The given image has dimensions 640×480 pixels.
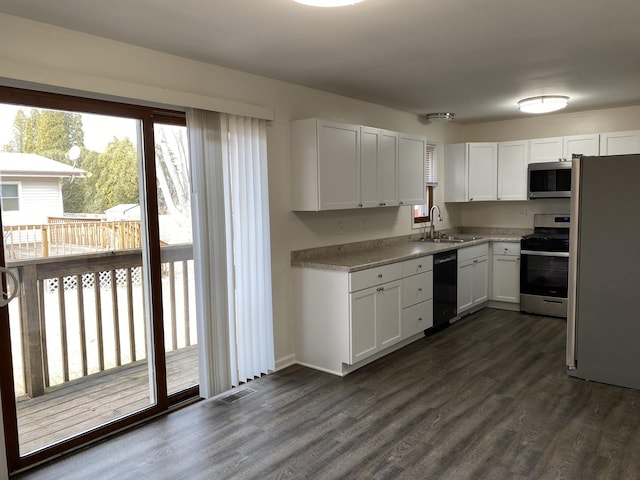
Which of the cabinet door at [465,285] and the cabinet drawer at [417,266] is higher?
the cabinet drawer at [417,266]

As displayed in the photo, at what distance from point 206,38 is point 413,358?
3.10 meters

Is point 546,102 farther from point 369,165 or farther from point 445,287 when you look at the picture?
point 445,287

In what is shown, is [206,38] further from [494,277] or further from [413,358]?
[494,277]

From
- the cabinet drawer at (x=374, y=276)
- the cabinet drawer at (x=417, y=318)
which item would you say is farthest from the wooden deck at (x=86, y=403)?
the cabinet drawer at (x=417, y=318)

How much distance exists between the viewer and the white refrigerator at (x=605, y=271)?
346cm

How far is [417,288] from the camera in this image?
455 cm

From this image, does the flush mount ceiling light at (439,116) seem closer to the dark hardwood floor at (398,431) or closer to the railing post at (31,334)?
the dark hardwood floor at (398,431)

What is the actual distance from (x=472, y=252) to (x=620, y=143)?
2047 millimetres

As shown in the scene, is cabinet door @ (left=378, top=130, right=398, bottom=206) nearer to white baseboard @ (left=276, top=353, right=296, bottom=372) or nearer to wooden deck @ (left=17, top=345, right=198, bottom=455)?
white baseboard @ (left=276, top=353, right=296, bottom=372)

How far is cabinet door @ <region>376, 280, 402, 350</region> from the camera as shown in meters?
4.06

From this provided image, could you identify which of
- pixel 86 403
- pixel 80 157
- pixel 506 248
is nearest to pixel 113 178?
pixel 80 157

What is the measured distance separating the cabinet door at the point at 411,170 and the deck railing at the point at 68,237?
2.81m

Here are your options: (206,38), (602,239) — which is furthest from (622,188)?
(206,38)

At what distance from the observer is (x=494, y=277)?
592 centimetres
